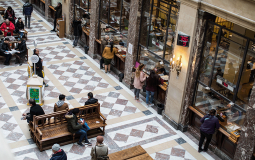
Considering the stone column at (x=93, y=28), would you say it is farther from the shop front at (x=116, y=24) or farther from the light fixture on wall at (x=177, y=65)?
the light fixture on wall at (x=177, y=65)

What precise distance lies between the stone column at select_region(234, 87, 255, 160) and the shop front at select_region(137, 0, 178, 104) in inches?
124

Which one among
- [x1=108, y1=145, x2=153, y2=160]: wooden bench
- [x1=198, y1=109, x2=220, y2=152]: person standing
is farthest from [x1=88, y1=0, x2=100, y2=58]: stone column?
[x1=198, y1=109, x2=220, y2=152]: person standing

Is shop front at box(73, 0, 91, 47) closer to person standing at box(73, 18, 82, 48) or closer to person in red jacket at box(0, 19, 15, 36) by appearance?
person standing at box(73, 18, 82, 48)

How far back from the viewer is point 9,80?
11.8m

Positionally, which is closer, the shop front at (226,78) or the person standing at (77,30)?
the shop front at (226,78)

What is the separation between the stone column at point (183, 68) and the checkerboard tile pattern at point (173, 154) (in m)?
1.03

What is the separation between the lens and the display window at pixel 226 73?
710 cm

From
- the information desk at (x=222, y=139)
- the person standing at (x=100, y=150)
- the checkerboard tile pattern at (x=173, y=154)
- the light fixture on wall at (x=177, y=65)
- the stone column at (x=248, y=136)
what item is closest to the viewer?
the person standing at (x=100, y=150)

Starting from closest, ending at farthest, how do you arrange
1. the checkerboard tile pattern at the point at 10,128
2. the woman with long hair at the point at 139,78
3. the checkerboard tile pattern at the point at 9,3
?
the checkerboard tile pattern at the point at 10,128
the woman with long hair at the point at 139,78
the checkerboard tile pattern at the point at 9,3

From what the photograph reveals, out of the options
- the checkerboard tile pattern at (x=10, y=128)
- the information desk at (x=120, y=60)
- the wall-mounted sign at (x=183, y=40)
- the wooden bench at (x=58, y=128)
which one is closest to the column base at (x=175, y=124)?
the wooden bench at (x=58, y=128)

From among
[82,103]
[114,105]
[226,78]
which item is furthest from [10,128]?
[226,78]

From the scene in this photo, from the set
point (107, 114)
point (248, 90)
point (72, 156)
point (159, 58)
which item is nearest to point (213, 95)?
point (248, 90)

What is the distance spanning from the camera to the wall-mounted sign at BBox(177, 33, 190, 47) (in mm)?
8383

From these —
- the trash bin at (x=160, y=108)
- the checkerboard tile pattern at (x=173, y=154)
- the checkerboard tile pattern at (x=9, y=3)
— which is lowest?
the checkerboard tile pattern at (x=173, y=154)
